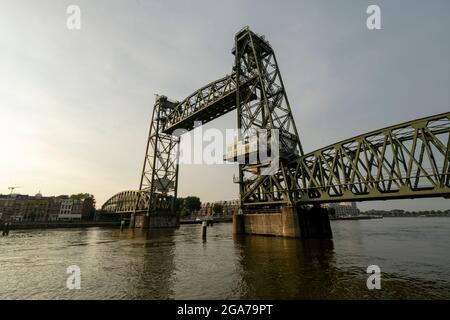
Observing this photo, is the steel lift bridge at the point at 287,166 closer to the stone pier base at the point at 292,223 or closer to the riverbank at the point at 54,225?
the stone pier base at the point at 292,223

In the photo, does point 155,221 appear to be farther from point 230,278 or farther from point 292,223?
point 230,278

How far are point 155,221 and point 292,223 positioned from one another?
3366 centimetres

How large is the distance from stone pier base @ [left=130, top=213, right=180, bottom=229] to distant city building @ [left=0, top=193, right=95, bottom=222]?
5412 cm

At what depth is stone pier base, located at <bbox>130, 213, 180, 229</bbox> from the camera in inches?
1896

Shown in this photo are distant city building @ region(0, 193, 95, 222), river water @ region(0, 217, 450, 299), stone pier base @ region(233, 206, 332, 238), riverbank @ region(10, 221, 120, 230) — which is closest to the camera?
river water @ region(0, 217, 450, 299)

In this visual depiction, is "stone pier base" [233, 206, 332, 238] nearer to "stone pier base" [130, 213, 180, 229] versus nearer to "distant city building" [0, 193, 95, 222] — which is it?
"stone pier base" [130, 213, 180, 229]

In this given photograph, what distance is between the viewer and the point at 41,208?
3649 inches

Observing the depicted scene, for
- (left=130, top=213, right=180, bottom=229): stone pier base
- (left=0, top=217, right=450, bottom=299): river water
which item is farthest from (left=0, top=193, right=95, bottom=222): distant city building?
(left=0, top=217, right=450, bottom=299): river water

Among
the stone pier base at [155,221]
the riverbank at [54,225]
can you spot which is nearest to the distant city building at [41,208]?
the riverbank at [54,225]

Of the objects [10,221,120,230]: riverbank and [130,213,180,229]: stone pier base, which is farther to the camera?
[10,221,120,230]: riverbank

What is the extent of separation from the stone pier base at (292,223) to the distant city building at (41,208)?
85689mm

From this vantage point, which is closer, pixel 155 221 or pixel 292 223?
pixel 292 223

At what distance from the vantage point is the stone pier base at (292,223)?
24.2 m

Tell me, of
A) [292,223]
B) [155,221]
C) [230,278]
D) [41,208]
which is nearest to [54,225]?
[155,221]
